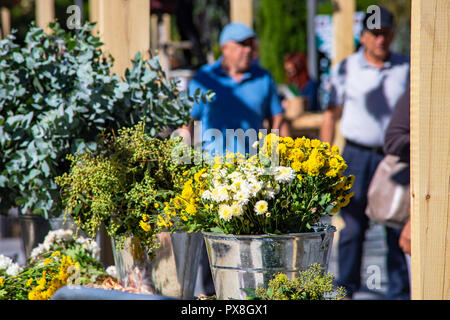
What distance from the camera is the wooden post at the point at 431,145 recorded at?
1554mm

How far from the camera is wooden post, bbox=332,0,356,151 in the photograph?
5012mm

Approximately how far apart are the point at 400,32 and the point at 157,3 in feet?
37.7

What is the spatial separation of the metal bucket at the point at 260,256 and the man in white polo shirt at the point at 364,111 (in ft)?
7.14

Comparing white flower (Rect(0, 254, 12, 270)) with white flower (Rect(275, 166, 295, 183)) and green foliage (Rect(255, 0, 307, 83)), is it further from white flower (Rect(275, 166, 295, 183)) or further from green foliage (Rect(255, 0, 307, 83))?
green foliage (Rect(255, 0, 307, 83))

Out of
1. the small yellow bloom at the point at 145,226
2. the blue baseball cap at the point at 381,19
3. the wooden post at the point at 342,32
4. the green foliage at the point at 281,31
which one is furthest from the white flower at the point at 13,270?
the green foliage at the point at 281,31

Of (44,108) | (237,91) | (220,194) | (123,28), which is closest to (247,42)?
(237,91)

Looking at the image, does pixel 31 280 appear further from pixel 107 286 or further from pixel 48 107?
pixel 48 107

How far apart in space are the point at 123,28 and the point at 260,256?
3.96ft

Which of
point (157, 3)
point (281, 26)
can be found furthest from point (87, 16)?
point (157, 3)

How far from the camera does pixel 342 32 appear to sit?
16.4ft

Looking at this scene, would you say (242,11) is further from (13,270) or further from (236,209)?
(236,209)

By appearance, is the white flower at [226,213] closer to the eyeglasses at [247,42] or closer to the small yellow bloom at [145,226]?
the small yellow bloom at [145,226]

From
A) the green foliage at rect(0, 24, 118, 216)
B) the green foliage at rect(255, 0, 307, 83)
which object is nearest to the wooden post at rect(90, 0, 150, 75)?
the green foliage at rect(0, 24, 118, 216)

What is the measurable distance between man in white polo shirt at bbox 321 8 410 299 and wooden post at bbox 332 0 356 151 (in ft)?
4.05
